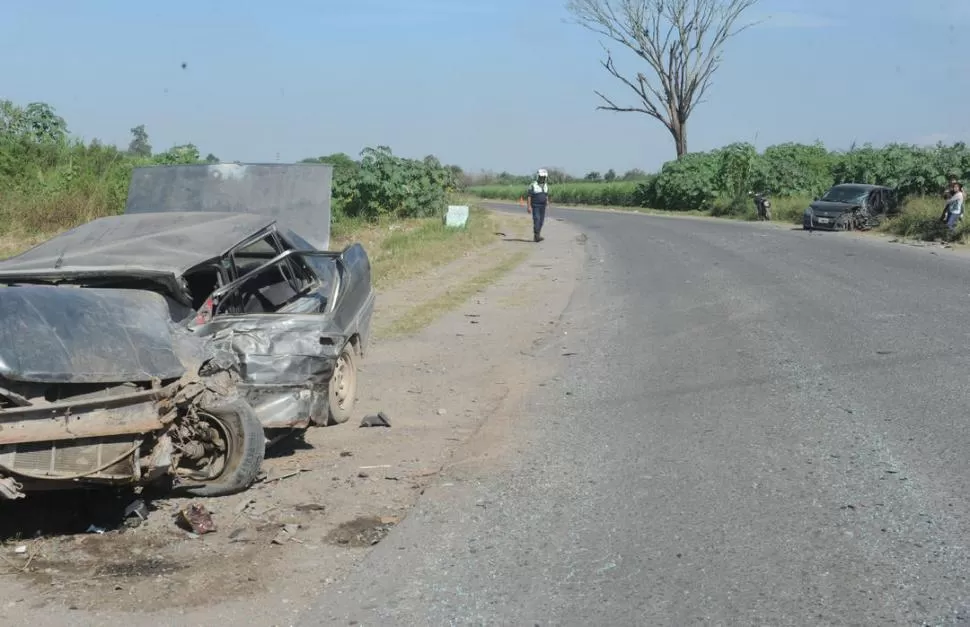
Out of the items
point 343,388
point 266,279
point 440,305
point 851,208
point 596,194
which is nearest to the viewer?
point 343,388

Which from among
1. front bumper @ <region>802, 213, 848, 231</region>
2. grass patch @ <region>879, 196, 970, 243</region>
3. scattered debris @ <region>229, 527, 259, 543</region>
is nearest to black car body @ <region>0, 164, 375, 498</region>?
scattered debris @ <region>229, 527, 259, 543</region>

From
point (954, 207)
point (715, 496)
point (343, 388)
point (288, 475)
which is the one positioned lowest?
point (288, 475)

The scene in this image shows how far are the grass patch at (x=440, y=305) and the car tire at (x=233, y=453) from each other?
6.04 m

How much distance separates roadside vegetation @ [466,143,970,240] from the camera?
103 feet

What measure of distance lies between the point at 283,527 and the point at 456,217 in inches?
948

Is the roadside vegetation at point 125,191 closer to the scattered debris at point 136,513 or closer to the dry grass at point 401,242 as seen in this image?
the dry grass at point 401,242

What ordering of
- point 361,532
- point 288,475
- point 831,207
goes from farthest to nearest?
1. point 831,207
2. point 288,475
3. point 361,532

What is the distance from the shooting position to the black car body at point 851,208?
30797 millimetres

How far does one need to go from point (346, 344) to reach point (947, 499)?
13.4ft

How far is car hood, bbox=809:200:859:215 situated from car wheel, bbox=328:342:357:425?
85.2 feet

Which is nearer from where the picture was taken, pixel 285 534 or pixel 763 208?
pixel 285 534

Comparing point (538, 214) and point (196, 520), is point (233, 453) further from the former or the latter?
point (538, 214)

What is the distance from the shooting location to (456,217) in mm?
29188

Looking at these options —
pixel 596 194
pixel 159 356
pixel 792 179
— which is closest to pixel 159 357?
pixel 159 356
